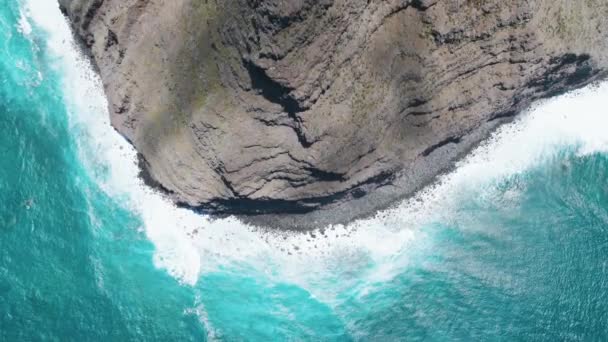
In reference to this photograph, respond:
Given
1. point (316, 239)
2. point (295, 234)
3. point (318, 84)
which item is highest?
point (318, 84)

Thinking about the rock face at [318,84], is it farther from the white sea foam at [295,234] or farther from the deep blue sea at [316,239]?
the deep blue sea at [316,239]

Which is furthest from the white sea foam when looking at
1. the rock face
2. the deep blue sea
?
the rock face

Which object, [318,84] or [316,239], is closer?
[318,84]

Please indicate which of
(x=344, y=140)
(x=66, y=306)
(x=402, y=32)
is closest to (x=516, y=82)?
(x=402, y=32)

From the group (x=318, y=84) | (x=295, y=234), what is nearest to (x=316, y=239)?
(x=295, y=234)

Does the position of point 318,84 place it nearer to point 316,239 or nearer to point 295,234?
point 295,234

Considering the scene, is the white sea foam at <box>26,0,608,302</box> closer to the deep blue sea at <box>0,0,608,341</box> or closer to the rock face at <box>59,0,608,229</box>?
the deep blue sea at <box>0,0,608,341</box>

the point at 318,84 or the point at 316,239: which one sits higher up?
the point at 318,84

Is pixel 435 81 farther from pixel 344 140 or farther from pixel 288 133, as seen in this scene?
pixel 288 133
